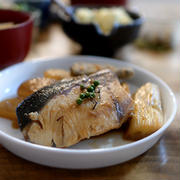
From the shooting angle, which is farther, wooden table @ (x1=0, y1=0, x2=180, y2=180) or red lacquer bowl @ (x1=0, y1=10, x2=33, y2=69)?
red lacquer bowl @ (x1=0, y1=10, x2=33, y2=69)

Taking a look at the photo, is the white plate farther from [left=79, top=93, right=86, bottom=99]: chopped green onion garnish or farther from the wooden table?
[left=79, top=93, right=86, bottom=99]: chopped green onion garnish

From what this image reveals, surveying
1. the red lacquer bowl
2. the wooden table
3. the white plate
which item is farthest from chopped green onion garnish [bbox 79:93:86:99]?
the red lacquer bowl

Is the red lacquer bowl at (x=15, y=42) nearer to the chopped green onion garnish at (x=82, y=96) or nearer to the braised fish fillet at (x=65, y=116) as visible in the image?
the braised fish fillet at (x=65, y=116)

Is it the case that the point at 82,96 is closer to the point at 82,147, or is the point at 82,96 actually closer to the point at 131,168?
the point at 82,147

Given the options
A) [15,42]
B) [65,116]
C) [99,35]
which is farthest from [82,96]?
[99,35]

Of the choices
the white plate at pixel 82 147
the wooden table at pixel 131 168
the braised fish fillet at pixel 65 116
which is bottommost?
the wooden table at pixel 131 168

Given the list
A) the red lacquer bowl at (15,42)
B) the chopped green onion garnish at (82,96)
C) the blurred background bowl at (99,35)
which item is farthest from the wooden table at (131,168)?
the blurred background bowl at (99,35)

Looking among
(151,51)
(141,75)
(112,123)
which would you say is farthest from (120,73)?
(151,51)
